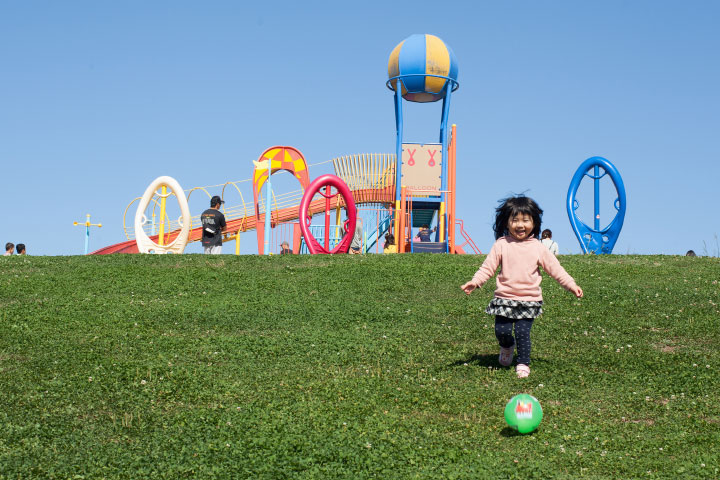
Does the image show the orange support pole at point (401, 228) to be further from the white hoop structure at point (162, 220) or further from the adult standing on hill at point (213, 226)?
the adult standing on hill at point (213, 226)

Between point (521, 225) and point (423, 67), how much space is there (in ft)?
76.0

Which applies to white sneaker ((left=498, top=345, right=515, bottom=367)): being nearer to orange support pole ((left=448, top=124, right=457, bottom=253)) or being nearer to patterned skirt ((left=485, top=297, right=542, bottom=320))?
patterned skirt ((left=485, top=297, right=542, bottom=320))

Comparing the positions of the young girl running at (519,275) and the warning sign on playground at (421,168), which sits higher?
the warning sign on playground at (421,168)

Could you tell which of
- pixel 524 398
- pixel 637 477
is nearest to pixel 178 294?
pixel 524 398

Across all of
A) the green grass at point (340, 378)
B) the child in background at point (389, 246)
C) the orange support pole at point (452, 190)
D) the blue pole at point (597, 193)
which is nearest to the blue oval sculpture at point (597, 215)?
the blue pole at point (597, 193)

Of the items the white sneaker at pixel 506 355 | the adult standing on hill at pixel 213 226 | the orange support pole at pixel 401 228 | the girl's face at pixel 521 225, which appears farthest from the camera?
the orange support pole at pixel 401 228

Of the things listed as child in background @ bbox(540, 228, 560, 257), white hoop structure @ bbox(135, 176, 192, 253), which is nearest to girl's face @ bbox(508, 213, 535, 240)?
child in background @ bbox(540, 228, 560, 257)

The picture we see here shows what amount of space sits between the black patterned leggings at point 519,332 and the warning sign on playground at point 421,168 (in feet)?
70.4

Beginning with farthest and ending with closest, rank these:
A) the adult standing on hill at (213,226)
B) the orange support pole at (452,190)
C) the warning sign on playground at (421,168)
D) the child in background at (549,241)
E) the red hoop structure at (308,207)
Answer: the warning sign on playground at (421,168), the orange support pole at (452,190), the red hoop structure at (308,207), the child in background at (549,241), the adult standing on hill at (213,226)

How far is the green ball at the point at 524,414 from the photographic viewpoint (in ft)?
22.9

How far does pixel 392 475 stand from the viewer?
20.3 feet

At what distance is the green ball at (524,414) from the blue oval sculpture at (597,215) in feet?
65.9

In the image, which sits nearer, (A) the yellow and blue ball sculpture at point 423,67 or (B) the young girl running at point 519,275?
(B) the young girl running at point 519,275

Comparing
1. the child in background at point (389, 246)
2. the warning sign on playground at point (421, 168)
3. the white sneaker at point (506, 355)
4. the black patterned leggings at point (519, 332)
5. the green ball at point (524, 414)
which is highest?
the warning sign on playground at point (421, 168)
